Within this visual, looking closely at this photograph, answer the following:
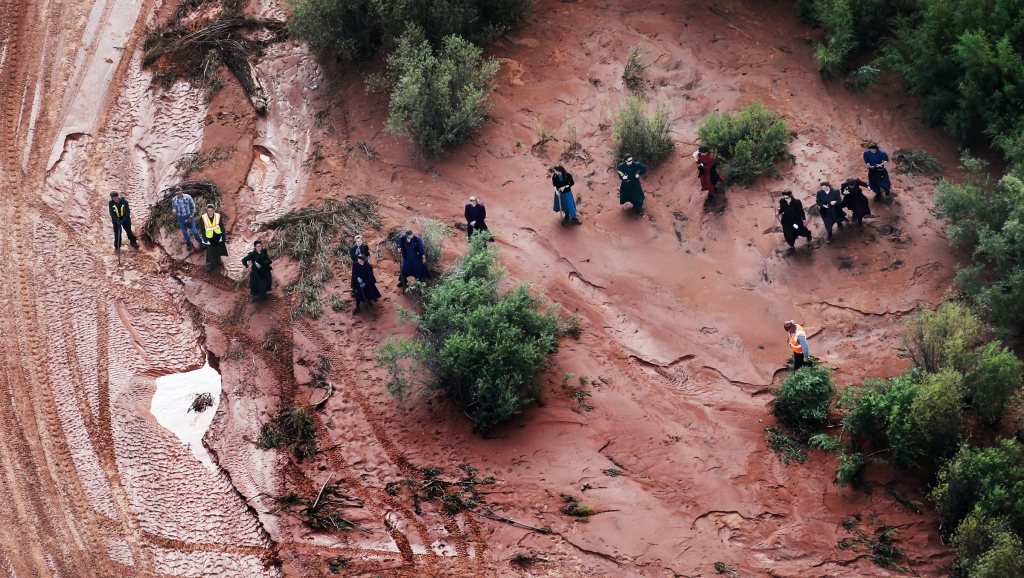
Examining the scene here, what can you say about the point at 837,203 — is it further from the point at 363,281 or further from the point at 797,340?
the point at 363,281

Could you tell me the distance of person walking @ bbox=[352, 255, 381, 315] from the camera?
1555cm

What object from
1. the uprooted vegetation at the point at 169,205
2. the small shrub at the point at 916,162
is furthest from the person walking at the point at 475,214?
the small shrub at the point at 916,162

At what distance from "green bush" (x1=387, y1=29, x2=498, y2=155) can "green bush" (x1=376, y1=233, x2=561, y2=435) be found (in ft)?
13.3

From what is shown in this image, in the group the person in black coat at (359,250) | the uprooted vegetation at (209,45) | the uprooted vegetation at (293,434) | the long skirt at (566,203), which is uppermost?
the uprooted vegetation at (209,45)

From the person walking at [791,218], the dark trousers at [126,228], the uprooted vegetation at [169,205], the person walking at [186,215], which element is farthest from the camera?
the uprooted vegetation at [169,205]

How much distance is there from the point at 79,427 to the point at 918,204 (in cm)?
1357

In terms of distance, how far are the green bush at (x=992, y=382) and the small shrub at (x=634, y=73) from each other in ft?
28.0

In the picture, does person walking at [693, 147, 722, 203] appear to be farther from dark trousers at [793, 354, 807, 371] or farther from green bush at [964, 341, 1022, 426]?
green bush at [964, 341, 1022, 426]

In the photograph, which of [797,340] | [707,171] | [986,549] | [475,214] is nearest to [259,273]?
[475,214]

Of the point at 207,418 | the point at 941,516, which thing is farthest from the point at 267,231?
the point at 941,516

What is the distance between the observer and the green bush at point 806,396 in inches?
541

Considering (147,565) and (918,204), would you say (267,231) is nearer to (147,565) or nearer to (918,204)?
(147,565)

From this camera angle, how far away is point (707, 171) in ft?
55.8

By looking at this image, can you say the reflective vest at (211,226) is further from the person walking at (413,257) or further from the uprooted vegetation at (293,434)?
the uprooted vegetation at (293,434)
